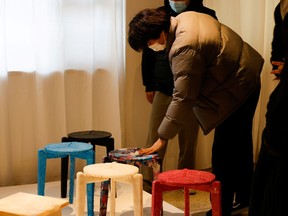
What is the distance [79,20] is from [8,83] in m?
0.62

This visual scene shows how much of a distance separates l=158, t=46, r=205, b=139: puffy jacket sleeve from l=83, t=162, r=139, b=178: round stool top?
9.8 inches

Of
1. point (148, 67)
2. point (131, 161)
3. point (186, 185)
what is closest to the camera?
point (186, 185)

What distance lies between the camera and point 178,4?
2850mm

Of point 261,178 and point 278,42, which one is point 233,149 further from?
point 261,178

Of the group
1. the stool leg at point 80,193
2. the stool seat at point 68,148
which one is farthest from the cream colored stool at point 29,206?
the stool seat at point 68,148

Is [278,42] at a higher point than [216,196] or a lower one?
higher

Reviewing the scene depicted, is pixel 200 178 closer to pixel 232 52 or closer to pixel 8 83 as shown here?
pixel 232 52

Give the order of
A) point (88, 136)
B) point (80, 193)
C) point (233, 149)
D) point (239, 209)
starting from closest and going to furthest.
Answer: point (80, 193), point (233, 149), point (239, 209), point (88, 136)

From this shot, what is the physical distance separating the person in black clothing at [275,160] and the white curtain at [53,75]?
2018 millimetres

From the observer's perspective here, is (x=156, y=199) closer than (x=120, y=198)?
Yes

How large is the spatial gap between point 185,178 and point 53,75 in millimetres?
1435

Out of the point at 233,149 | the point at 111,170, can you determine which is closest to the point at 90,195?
the point at 111,170

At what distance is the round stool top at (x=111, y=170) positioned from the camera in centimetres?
195

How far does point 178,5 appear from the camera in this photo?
9.37 feet
